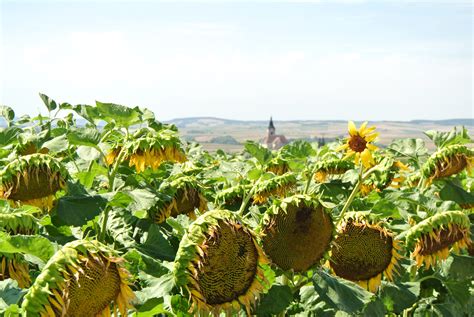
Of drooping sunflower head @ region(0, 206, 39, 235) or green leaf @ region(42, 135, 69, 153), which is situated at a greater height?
green leaf @ region(42, 135, 69, 153)

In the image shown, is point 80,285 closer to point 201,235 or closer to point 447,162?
point 201,235

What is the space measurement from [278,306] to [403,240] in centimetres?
124

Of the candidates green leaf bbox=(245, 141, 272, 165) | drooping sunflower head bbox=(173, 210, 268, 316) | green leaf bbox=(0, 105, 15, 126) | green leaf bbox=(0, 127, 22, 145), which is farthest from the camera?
green leaf bbox=(0, 105, 15, 126)

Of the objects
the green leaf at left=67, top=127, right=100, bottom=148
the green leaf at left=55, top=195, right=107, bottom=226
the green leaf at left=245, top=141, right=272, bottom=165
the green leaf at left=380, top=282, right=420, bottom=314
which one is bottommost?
the green leaf at left=380, top=282, right=420, bottom=314

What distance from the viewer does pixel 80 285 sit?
1.60 m

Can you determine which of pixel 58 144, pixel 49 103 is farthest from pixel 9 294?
pixel 49 103

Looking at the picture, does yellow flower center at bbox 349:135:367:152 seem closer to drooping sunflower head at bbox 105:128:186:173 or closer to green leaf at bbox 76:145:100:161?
drooping sunflower head at bbox 105:128:186:173

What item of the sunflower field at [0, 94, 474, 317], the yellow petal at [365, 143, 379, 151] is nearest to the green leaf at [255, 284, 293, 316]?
the sunflower field at [0, 94, 474, 317]

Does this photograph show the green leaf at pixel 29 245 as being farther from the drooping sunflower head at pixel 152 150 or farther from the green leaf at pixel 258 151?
the green leaf at pixel 258 151

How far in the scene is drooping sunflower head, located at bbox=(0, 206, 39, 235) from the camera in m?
1.99

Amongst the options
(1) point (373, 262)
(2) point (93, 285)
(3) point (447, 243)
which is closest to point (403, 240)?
(3) point (447, 243)

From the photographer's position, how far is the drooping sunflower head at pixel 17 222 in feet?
6.53

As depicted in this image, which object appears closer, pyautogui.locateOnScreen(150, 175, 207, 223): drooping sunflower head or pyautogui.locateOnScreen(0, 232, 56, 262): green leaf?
pyautogui.locateOnScreen(0, 232, 56, 262): green leaf

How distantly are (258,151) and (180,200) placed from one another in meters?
0.95
